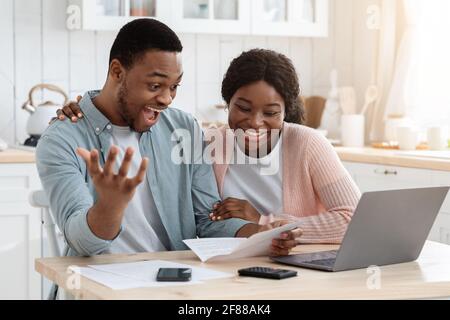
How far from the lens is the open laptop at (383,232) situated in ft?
6.33

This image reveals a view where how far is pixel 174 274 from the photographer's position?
6.04ft

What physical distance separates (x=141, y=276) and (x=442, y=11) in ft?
10.1

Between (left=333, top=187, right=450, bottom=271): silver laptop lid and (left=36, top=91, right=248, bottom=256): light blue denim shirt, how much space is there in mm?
468

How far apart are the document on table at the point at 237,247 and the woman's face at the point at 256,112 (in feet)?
1.56

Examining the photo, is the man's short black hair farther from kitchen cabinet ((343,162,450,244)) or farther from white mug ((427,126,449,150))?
white mug ((427,126,449,150))

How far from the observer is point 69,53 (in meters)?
4.50

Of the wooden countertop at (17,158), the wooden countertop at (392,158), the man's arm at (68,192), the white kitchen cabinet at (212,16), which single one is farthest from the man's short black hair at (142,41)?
the white kitchen cabinet at (212,16)

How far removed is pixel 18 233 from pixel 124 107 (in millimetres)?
1682

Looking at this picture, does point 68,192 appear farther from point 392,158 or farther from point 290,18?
point 290,18

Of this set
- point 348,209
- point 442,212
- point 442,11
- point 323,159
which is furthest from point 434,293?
point 442,11

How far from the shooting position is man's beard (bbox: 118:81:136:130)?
7.61 feet

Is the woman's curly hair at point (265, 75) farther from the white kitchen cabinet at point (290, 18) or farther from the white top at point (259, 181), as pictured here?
the white kitchen cabinet at point (290, 18)

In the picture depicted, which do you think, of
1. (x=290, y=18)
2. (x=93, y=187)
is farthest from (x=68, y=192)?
(x=290, y=18)

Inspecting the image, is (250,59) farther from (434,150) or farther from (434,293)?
(434,150)
